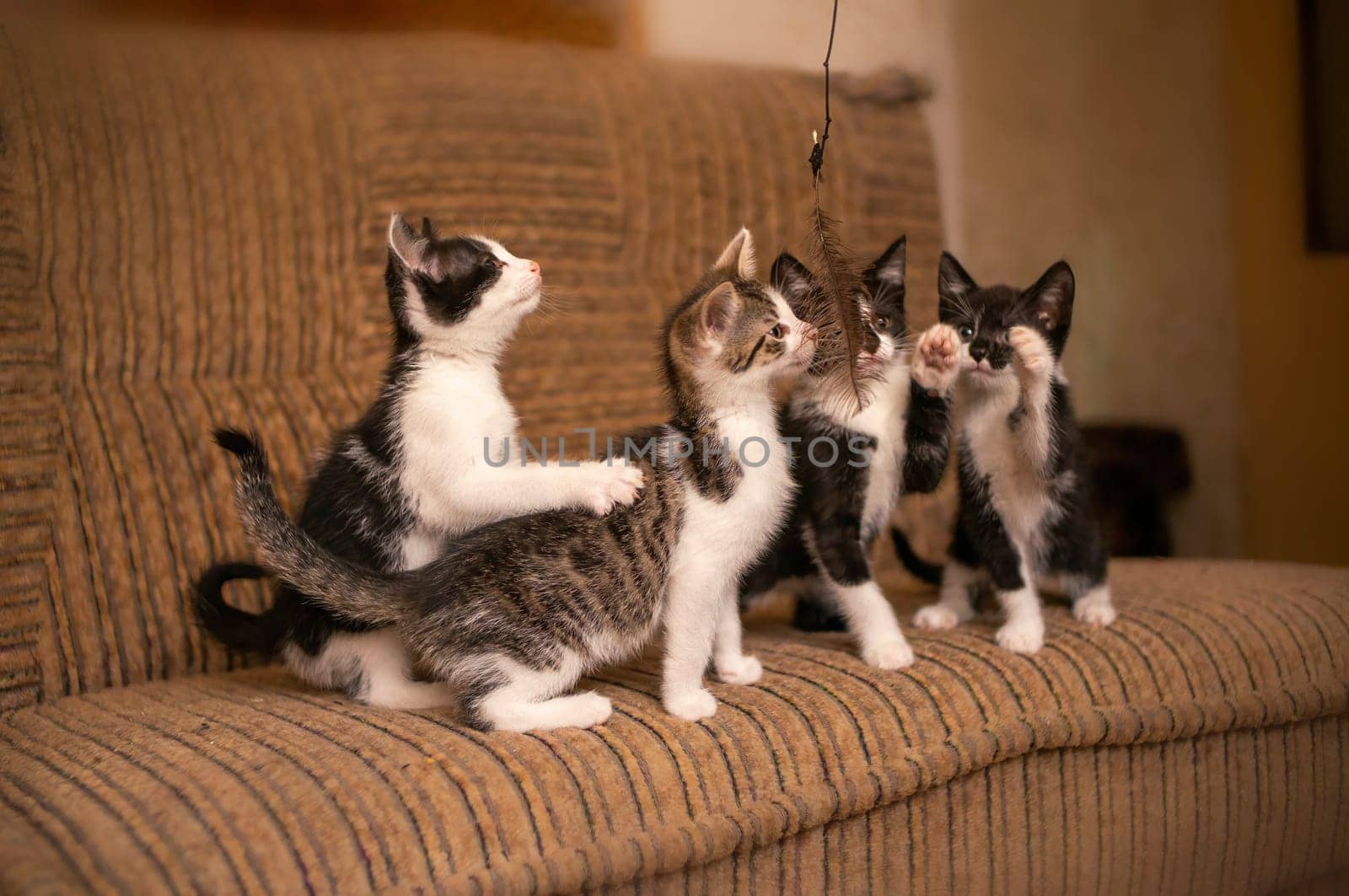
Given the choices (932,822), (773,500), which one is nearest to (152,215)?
(773,500)

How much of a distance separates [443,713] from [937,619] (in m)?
0.70

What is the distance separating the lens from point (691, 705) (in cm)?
112

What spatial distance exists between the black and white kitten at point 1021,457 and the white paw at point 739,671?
335 millimetres

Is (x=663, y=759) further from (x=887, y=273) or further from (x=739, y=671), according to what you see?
(x=887, y=273)

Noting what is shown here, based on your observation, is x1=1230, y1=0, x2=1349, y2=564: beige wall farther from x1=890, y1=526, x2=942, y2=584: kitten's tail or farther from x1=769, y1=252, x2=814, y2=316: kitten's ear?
x1=769, y1=252, x2=814, y2=316: kitten's ear

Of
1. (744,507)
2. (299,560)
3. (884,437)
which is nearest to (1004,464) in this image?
(884,437)

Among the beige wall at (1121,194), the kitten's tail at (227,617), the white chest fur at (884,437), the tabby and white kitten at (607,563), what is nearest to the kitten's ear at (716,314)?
the tabby and white kitten at (607,563)

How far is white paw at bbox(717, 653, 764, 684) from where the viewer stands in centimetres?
124

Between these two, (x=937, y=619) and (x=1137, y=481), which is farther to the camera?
(x=1137, y=481)

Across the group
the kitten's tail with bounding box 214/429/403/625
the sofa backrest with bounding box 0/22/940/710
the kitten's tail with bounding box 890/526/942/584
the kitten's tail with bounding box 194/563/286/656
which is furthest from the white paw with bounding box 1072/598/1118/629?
the kitten's tail with bounding box 194/563/286/656

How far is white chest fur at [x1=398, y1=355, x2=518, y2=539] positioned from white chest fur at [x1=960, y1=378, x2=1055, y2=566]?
0.61 m

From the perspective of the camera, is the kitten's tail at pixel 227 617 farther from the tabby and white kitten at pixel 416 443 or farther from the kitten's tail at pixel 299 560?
the kitten's tail at pixel 299 560

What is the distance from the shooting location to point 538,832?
0.96 m

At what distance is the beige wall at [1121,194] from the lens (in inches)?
84.9
